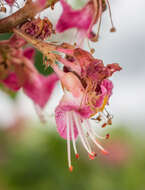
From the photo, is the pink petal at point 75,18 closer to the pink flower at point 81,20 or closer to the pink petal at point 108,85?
the pink flower at point 81,20

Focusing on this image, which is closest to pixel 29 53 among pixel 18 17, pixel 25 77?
pixel 25 77

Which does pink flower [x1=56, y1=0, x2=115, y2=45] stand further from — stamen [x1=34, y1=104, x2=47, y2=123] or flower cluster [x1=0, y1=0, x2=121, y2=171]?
stamen [x1=34, y1=104, x2=47, y2=123]

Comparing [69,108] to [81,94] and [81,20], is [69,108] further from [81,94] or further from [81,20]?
[81,20]

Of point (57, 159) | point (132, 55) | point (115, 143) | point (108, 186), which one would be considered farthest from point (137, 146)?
point (132, 55)

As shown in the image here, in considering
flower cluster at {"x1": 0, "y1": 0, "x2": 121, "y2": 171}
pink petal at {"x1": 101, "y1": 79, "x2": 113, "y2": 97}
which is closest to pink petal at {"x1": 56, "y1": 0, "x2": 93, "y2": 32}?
flower cluster at {"x1": 0, "y1": 0, "x2": 121, "y2": 171}

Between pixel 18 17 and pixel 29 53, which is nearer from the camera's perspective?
pixel 18 17

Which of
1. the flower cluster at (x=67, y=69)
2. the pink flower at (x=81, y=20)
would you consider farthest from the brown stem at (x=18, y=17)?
the pink flower at (x=81, y=20)
